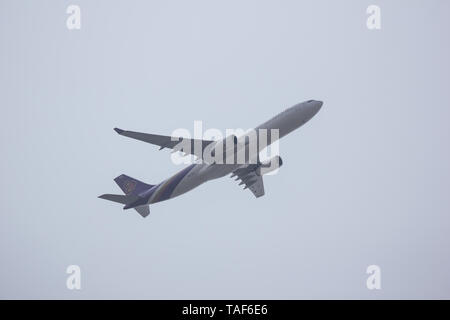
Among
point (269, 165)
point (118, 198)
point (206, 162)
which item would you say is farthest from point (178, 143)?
point (269, 165)

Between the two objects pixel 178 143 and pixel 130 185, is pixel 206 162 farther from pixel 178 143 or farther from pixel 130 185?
pixel 130 185

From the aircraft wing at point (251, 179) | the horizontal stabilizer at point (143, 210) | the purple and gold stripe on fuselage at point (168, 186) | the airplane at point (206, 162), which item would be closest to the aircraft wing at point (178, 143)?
the airplane at point (206, 162)

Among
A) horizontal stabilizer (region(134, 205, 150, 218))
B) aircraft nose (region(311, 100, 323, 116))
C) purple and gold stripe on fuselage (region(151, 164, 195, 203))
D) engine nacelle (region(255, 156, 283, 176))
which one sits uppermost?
aircraft nose (region(311, 100, 323, 116))

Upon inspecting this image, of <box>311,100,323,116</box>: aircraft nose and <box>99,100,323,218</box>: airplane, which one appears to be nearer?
<box>99,100,323,218</box>: airplane

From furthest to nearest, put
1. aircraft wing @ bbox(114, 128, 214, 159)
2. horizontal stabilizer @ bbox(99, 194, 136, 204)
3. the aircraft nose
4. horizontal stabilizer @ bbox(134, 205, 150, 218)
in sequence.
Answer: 1. horizontal stabilizer @ bbox(134, 205, 150, 218)
2. horizontal stabilizer @ bbox(99, 194, 136, 204)
3. aircraft wing @ bbox(114, 128, 214, 159)
4. the aircraft nose

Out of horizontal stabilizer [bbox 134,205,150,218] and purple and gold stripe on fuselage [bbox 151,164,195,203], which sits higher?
purple and gold stripe on fuselage [bbox 151,164,195,203]

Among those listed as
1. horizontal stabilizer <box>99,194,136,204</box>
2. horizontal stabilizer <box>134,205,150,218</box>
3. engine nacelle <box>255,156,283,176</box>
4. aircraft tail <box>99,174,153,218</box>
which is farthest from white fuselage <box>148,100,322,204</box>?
horizontal stabilizer <box>134,205,150,218</box>

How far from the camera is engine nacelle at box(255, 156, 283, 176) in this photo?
71312 mm

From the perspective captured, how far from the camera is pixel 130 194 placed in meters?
71.2

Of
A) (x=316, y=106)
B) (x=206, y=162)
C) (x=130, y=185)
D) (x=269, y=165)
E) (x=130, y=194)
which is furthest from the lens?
(x=130, y=185)

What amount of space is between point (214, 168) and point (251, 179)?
10663 mm

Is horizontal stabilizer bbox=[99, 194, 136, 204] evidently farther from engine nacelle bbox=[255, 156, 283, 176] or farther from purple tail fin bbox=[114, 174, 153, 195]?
engine nacelle bbox=[255, 156, 283, 176]

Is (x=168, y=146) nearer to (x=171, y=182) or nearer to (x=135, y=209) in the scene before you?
(x=171, y=182)

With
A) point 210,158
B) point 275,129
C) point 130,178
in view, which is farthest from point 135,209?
point 275,129
